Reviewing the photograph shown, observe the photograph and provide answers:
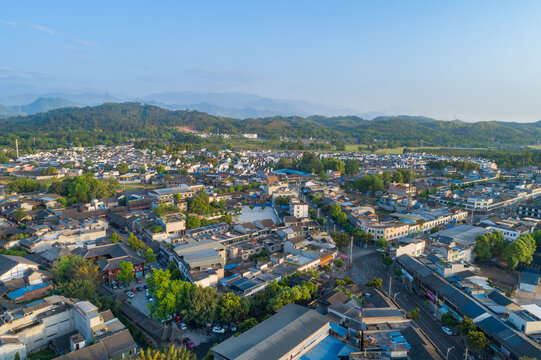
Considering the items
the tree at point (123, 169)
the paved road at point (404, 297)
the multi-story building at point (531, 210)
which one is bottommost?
the paved road at point (404, 297)

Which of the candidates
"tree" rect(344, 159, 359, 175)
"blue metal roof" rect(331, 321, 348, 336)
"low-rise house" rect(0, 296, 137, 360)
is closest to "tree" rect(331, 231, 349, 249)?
"blue metal roof" rect(331, 321, 348, 336)

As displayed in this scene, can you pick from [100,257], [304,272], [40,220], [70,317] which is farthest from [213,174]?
[70,317]

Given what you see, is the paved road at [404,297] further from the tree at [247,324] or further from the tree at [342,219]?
the tree at [247,324]

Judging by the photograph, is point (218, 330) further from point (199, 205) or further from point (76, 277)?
point (199, 205)

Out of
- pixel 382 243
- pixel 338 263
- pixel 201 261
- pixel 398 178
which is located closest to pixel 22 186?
pixel 201 261

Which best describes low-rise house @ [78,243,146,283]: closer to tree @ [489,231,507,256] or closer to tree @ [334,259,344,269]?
tree @ [334,259,344,269]

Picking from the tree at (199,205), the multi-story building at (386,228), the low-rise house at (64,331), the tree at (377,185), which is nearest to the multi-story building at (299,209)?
the multi-story building at (386,228)
